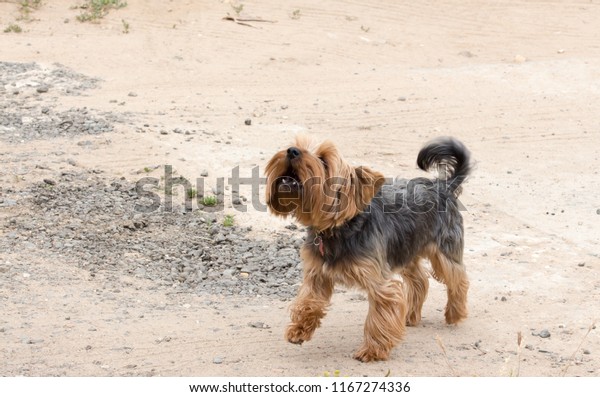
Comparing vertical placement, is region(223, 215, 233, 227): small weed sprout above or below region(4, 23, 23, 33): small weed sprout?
below

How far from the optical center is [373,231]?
695 centimetres

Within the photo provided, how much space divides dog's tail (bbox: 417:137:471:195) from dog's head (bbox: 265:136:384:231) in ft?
4.05

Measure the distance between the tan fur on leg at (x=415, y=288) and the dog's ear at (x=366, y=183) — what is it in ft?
4.76

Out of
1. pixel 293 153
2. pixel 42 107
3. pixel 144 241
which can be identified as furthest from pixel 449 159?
pixel 42 107

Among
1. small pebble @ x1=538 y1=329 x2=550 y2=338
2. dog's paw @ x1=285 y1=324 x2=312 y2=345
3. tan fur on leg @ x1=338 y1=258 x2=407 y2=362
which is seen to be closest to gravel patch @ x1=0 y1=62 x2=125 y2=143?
dog's paw @ x1=285 y1=324 x2=312 y2=345

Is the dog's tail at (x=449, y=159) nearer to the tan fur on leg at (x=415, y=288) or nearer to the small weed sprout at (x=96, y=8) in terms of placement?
the tan fur on leg at (x=415, y=288)

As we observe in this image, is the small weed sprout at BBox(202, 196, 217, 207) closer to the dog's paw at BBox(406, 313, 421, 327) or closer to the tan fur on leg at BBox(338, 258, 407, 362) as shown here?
the dog's paw at BBox(406, 313, 421, 327)

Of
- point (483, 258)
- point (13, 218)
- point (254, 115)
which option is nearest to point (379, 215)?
point (483, 258)

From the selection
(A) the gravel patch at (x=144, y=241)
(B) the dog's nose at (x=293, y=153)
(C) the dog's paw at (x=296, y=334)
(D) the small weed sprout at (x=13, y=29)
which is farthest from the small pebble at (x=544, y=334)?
(D) the small weed sprout at (x=13, y=29)

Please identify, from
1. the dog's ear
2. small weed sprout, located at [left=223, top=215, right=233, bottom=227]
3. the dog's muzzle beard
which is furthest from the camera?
small weed sprout, located at [left=223, top=215, right=233, bottom=227]

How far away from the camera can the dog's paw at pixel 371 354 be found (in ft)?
22.9

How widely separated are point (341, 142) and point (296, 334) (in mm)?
6309

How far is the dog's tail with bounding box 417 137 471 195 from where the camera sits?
25.3 ft

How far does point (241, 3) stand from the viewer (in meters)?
19.0
